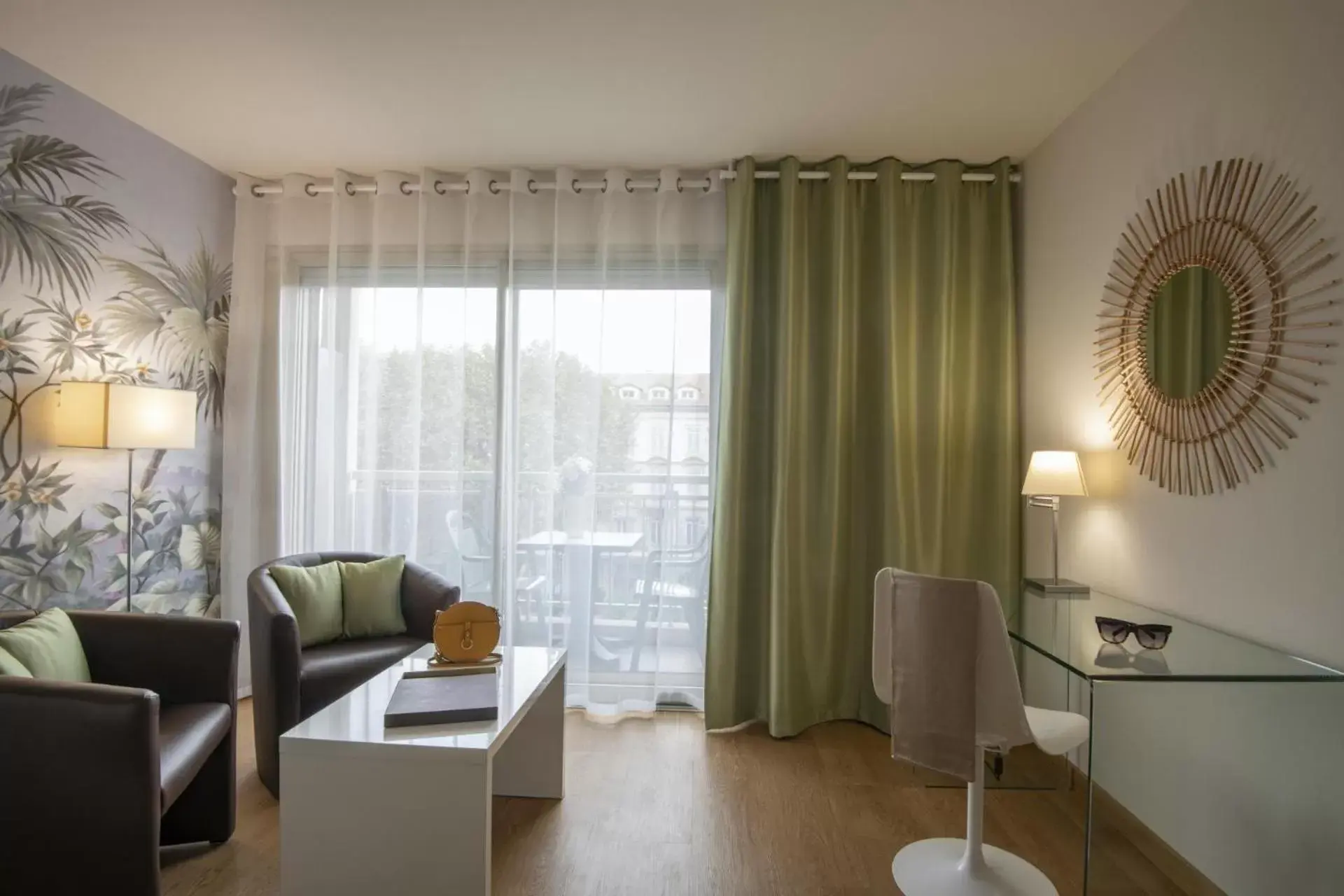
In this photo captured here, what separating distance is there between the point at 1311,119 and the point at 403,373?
11.5 feet

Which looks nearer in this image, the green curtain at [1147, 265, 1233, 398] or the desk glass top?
the desk glass top

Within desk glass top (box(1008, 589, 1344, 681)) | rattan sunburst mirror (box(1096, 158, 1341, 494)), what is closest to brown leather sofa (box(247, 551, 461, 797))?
desk glass top (box(1008, 589, 1344, 681))

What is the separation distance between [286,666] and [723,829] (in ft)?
5.35

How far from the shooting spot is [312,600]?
313 centimetres

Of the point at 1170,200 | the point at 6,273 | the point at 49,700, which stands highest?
the point at 1170,200

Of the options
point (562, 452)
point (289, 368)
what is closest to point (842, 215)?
point (562, 452)

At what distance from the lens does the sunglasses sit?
80.6 inches

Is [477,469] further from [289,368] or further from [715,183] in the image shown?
[715,183]

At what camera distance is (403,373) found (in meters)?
3.75

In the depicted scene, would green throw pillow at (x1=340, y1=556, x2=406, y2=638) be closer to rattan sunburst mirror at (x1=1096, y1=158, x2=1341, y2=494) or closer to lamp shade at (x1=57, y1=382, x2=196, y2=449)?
lamp shade at (x1=57, y1=382, x2=196, y2=449)

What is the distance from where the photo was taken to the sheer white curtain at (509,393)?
12.0ft

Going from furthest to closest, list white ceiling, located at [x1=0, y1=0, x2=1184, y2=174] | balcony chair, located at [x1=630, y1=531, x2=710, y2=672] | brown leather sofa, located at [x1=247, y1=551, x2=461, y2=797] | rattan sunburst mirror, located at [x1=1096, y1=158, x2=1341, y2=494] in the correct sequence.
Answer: balcony chair, located at [x1=630, y1=531, x2=710, y2=672], brown leather sofa, located at [x1=247, y1=551, x2=461, y2=797], white ceiling, located at [x1=0, y1=0, x2=1184, y2=174], rattan sunburst mirror, located at [x1=1096, y1=158, x2=1341, y2=494]

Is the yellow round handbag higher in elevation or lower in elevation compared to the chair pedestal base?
higher

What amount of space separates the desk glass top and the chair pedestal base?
0.67m
